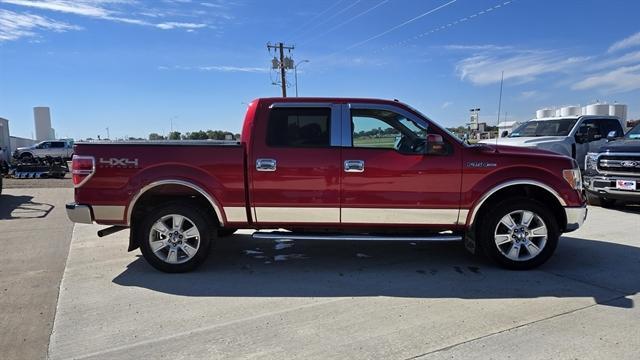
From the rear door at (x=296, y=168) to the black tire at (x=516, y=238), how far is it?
1721 millimetres

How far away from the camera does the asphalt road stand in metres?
3.88

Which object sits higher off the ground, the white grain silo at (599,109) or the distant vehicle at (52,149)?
the white grain silo at (599,109)

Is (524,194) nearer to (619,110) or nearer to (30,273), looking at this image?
(30,273)

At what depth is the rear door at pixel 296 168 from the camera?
545 cm

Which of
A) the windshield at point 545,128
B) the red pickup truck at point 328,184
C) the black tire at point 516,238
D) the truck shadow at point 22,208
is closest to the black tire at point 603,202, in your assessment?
the windshield at point 545,128

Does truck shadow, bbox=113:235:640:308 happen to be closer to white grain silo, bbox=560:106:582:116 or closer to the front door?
the front door

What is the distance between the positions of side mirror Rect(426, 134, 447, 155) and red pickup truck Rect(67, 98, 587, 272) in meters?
0.01

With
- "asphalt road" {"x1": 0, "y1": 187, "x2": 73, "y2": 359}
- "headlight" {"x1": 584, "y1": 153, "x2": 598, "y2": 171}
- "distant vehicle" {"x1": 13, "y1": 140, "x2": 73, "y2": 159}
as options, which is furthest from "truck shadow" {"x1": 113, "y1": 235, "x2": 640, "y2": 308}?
"distant vehicle" {"x1": 13, "y1": 140, "x2": 73, "y2": 159}

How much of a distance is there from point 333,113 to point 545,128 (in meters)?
9.72

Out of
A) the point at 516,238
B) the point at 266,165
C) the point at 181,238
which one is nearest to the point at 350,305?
the point at 266,165

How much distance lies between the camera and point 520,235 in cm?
561

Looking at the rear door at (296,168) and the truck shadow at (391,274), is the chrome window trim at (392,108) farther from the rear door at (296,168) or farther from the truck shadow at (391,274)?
the truck shadow at (391,274)

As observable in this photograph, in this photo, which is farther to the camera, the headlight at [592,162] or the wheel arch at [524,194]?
the headlight at [592,162]

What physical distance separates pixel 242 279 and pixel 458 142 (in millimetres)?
2830
